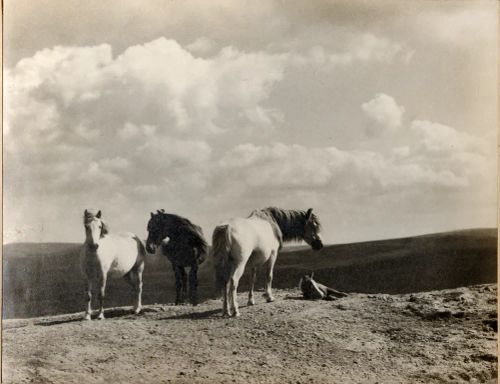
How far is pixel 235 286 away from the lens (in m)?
4.04

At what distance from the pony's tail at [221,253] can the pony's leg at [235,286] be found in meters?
0.05

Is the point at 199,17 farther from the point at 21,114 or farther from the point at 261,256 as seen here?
the point at 261,256

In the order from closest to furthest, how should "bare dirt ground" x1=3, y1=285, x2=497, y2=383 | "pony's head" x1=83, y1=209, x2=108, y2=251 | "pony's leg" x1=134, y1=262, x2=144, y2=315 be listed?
"bare dirt ground" x1=3, y1=285, x2=497, y2=383 < "pony's head" x1=83, y1=209, x2=108, y2=251 < "pony's leg" x1=134, y1=262, x2=144, y2=315

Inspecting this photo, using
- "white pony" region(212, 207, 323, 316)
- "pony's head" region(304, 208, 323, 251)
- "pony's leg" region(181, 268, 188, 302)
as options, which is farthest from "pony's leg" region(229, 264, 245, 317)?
"pony's head" region(304, 208, 323, 251)

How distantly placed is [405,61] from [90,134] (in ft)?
6.69

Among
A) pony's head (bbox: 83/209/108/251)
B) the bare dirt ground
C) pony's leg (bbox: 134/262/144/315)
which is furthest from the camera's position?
pony's leg (bbox: 134/262/144/315)

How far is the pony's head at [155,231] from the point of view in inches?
159

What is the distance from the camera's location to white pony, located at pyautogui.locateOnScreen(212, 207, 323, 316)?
4051 millimetres

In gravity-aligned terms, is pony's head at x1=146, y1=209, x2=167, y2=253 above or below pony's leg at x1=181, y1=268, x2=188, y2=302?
above

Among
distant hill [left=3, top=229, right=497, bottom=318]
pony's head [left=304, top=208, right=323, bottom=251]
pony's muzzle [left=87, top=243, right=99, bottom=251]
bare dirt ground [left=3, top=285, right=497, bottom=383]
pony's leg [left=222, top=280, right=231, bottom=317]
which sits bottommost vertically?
bare dirt ground [left=3, top=285, right=497, bottom=383]

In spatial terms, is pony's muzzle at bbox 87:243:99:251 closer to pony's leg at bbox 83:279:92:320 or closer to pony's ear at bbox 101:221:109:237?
pony's ear at bbox 101:221:109:237

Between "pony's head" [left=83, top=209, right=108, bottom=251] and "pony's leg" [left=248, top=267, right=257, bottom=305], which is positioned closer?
"pony's head" [left=83, top=209, right=108, bottom=251]

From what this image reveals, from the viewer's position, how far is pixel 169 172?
408 cm

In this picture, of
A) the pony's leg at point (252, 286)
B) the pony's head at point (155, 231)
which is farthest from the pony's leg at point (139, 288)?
the pony's leg at point (252, 286)
